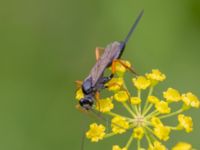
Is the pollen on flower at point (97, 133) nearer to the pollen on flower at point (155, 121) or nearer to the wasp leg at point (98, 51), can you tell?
the pollen on flower at point (155, 121)

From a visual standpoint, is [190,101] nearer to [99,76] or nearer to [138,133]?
[138,133]

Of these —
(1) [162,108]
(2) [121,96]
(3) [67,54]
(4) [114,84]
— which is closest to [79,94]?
(4) [114,84]

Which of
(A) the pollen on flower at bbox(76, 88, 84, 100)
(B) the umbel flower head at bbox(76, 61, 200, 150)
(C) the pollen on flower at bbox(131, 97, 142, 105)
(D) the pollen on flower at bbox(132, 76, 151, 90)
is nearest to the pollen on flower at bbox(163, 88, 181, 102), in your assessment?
(B) the umbel flower head at bbox(76, 61, 200, 150)

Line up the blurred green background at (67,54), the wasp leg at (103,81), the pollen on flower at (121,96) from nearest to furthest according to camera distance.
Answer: the pollen on flower at (121,96)
the wasp leg at (103,81)
the blurred green background at (67,54)

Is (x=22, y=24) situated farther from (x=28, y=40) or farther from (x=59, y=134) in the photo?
(x=59, y=134)

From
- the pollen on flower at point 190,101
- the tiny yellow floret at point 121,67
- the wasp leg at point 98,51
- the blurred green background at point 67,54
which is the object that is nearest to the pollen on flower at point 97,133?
the tiny yellow floret at point 121,67

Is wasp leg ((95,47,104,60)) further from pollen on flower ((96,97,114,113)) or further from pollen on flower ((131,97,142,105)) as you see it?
pollen on flower ((131,97,142,105))
